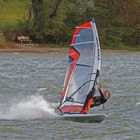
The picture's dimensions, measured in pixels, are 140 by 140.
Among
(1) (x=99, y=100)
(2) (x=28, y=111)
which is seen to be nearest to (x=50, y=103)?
(2) (x=28, y=111)

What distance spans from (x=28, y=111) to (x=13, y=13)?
45985mm

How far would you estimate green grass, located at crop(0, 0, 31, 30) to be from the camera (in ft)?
209

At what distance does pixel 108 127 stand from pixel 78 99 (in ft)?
5.49

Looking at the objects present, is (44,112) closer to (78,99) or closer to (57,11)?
(78,99)

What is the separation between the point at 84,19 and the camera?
64.2m

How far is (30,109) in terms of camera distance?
23.1 metres

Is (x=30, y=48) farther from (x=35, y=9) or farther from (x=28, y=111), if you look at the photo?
(x=28, y=111)

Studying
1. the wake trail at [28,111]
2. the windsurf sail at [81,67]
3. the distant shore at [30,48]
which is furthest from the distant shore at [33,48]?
the windsurf sail at [81,67]

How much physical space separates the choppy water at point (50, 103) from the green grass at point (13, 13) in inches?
575

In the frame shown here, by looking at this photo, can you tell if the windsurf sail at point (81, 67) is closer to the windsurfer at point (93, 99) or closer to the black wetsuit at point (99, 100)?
the windsurfer at point (93, 99)

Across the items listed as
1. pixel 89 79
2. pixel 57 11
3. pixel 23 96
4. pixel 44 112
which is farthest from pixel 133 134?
pixel 57 11

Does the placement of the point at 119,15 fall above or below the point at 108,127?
below

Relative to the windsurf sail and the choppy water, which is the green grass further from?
the windsurf sail

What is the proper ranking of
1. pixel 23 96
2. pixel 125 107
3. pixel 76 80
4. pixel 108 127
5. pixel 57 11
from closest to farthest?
pixel 108 127, pixel 76 80, pixel 125 107, pixel 23 96, pixel 57 11
